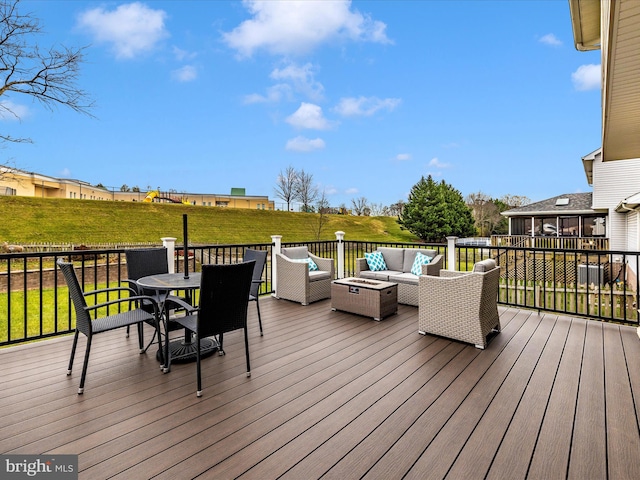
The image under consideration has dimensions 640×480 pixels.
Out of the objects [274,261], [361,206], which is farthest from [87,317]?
[361,206]

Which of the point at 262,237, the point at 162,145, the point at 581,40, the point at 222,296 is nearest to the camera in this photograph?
the point at 222,296

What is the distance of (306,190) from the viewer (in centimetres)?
2216

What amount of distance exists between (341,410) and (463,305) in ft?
6.03

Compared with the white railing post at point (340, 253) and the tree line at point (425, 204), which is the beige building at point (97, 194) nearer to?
the tree line at point (425, 204)

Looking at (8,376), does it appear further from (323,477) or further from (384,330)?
(384,330)

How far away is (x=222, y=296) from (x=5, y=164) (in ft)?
32.5

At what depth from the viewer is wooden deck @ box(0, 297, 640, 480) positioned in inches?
63.3

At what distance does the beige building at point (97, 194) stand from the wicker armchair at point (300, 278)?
18983 mm

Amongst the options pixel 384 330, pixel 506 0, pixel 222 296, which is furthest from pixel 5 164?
pixel 506 0

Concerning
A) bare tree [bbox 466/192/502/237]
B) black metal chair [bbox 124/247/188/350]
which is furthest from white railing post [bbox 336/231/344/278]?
bare tree [bbox 466/192/502/237]

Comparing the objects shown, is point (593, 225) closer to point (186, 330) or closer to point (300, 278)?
point (300, 278)

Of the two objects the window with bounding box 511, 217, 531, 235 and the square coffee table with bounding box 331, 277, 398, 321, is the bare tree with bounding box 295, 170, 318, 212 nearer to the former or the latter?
the window with bounding box 511, 217, 531, 235

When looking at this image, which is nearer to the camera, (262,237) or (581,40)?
(581,40)

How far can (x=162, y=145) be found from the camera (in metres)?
31.2
